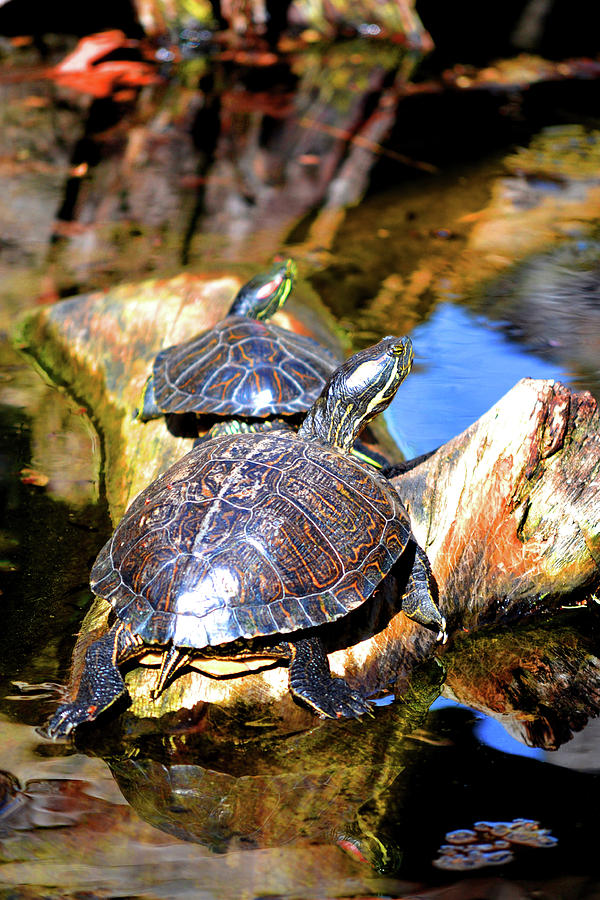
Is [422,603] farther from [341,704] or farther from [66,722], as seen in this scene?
[66,722]

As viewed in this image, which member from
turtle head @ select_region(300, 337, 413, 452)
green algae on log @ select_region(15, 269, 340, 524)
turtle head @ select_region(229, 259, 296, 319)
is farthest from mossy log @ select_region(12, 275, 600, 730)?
turtle head @ select_region(229, 259, 296, 319)

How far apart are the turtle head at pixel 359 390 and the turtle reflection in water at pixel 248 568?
2.18 ft

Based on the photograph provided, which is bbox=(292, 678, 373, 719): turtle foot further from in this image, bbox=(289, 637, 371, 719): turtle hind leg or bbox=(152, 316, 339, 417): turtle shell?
bbox=(152, 316, 339, 417): turtle shell

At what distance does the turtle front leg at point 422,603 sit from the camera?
3.65 meters

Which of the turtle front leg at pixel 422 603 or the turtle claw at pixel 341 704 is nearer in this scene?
the turtle claw at pixel 341 704

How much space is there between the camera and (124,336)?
5.94m

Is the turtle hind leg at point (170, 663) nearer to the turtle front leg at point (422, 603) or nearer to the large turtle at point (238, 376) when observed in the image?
the turtle front leg at point (422, 603)

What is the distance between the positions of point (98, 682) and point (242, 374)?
2215 millimetres

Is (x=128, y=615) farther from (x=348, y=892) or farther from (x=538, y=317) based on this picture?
(x=538, y=317)

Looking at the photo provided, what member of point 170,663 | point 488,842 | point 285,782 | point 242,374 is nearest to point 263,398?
point 242,374

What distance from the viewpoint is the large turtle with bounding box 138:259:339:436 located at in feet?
16.2

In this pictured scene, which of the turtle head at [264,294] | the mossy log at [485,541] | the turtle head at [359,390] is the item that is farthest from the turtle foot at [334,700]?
the turtle head at [264,294]

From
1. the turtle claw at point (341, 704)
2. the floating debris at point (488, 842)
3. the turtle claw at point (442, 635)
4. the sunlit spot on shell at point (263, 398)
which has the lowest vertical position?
the turtle claw at point (442, 635)

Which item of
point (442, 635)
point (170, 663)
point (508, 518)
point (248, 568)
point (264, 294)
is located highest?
point (248, 568)
